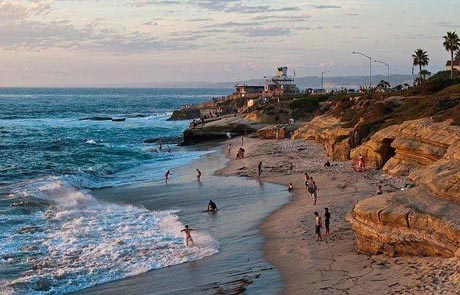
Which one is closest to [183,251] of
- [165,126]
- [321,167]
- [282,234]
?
[282,234]

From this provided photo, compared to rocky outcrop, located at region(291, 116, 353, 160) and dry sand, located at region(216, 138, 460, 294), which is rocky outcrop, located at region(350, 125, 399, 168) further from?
rocky outcrop, located at region(291, 116, 353, 160)

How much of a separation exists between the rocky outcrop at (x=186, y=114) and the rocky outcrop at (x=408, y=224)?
91528 millimetres

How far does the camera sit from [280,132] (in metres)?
60.0

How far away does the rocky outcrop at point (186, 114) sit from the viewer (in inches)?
4321

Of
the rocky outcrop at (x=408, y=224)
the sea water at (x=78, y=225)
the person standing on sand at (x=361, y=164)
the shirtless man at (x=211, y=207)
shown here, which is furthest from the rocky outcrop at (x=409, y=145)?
the sea water at (x=78, y=225)

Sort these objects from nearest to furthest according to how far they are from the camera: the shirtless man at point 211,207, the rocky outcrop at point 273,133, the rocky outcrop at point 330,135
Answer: the shirtless man at point 211,207 < the rocky outcrop at point 330,135 < the rocky outcrop at point 273,133

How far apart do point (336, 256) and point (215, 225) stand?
8115mm

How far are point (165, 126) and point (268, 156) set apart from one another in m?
49.6

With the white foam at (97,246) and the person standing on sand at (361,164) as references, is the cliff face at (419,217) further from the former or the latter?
the person standing on sand at (361,164)

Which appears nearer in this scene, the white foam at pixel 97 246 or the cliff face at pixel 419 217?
the cliff face at pixel 419 217

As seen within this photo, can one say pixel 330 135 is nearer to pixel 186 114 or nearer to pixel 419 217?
pixel 419 217

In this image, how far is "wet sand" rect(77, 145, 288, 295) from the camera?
1806 cm

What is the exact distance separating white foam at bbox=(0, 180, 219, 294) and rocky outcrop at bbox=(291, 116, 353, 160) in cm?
1574

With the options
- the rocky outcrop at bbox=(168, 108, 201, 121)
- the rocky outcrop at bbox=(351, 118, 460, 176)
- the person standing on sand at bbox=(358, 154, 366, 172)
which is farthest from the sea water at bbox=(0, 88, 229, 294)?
the rocky outcrop at bbox=(168, 108, 201, 121)
